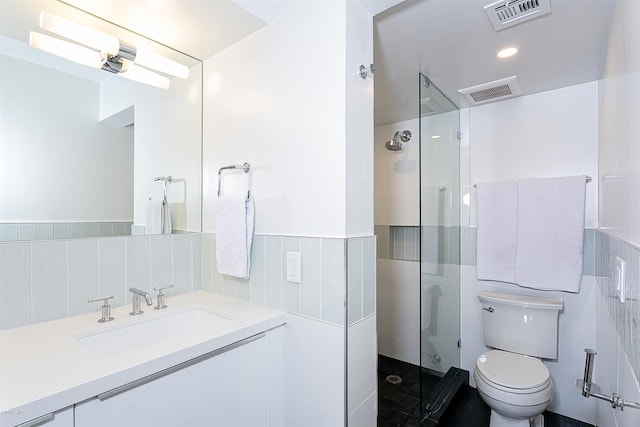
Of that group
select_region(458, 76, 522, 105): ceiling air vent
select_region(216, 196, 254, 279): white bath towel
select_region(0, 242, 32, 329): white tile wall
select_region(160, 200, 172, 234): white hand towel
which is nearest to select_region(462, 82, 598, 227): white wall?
select_region(458, 76, 522, 105): ceiling air vent

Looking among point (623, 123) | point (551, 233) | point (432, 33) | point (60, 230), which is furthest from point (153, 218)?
point (551, 233)

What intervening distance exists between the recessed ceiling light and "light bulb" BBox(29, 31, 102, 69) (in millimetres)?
1992

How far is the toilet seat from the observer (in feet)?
5.42

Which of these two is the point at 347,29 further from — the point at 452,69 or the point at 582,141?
the point at 582,141

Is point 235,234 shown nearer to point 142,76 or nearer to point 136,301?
point 136,301

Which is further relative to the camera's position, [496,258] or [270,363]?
[496,258]

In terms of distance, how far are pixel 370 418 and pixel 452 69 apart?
6.36 feet

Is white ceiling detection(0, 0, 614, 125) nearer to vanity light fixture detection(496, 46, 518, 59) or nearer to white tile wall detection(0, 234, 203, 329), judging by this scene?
vanity light fixture detection(496, 46, 518, 59)

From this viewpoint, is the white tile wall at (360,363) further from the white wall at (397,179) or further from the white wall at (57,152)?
the white wall at (397,179)

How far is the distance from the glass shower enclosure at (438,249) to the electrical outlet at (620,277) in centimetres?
94

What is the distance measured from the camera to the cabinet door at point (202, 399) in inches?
33.3

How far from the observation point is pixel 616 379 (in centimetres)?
118

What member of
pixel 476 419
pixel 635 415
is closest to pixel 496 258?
pixel 476 419

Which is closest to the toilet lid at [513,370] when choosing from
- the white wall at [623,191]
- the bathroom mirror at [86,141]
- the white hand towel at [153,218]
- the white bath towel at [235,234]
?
the white wall at [623,191]
